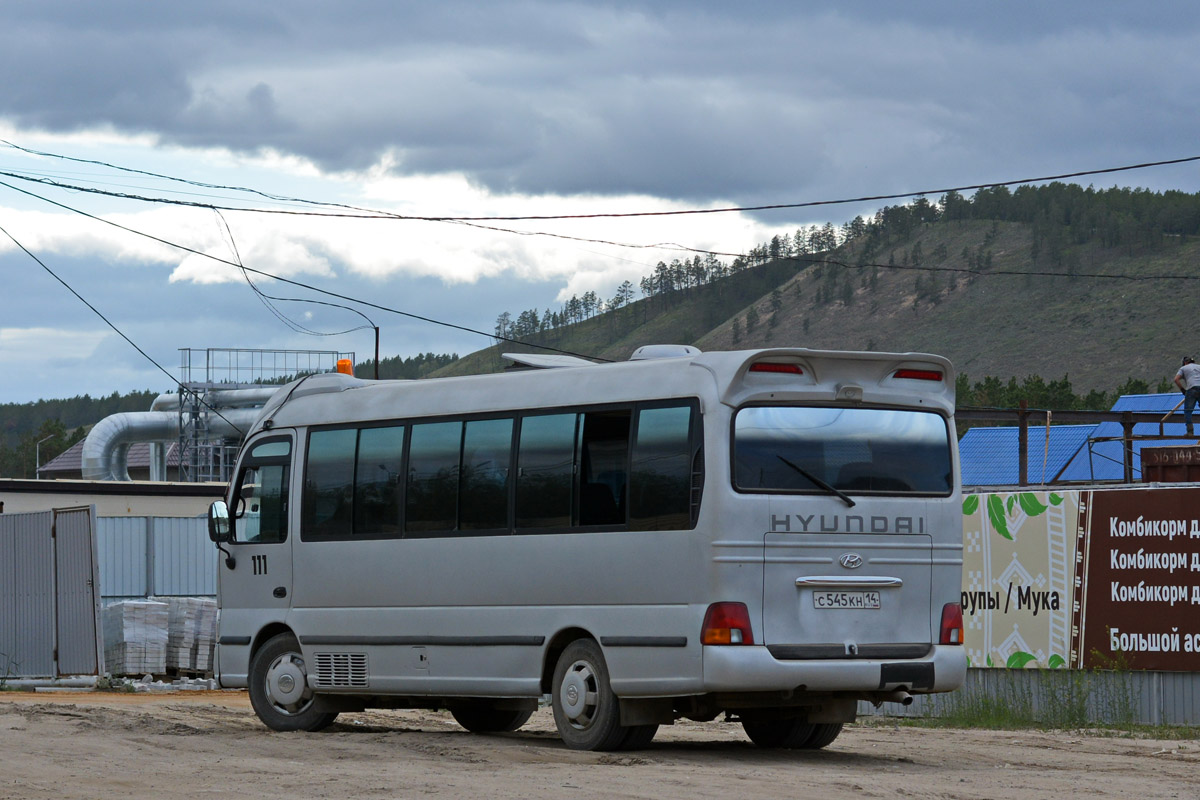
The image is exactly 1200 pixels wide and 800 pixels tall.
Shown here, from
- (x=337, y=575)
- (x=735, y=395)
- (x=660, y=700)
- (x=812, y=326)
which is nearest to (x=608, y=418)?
(x=735, y=395)

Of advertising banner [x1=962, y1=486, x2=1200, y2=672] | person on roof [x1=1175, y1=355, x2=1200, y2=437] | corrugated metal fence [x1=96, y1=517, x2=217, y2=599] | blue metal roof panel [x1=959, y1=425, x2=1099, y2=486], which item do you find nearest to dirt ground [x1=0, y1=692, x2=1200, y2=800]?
advertising banner [x1=962, y1=486, x2=1200, y2=672]

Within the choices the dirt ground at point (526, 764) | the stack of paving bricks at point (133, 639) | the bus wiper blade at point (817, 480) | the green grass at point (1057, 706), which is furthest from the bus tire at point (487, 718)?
the stack of paving bricks at point (133, 639)

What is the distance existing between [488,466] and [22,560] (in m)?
12.8

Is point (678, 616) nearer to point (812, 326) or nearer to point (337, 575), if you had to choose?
point (337, 575)

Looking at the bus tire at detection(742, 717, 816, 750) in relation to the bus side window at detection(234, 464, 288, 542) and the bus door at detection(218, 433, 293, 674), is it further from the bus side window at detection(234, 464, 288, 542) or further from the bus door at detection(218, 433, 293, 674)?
the bus side window at detection(234, 464, 288, 542)

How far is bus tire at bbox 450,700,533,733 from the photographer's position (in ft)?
48.0

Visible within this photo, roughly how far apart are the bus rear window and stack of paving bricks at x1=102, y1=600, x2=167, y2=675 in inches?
570

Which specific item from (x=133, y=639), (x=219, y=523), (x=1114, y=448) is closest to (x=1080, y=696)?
(x=219, y=523)

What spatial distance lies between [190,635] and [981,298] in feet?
451

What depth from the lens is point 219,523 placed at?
14.9 meters

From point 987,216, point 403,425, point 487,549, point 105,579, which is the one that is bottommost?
point 105,579

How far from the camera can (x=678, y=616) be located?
36.6 feet

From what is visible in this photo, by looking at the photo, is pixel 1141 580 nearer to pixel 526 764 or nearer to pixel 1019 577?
pixel 1019 577

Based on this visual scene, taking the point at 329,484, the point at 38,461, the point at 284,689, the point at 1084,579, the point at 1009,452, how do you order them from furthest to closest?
the point at 38,461 → the point at 1009,452 → the point at 1084,579 → the point at 284,689 → the point at 329,484
